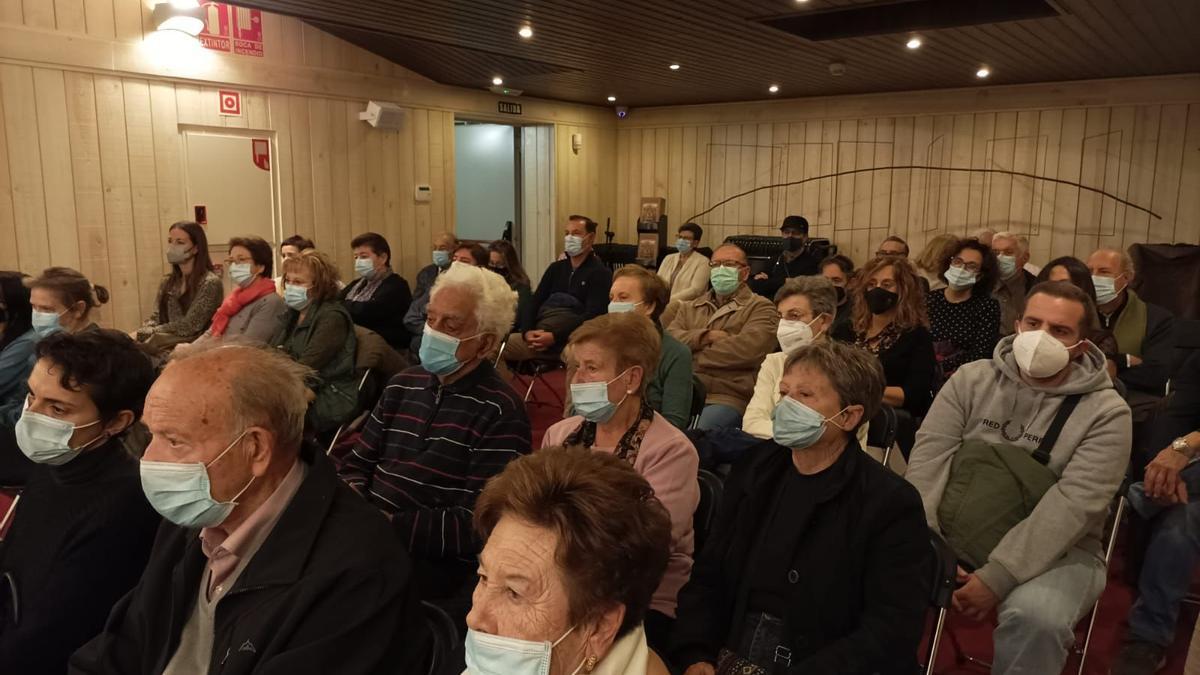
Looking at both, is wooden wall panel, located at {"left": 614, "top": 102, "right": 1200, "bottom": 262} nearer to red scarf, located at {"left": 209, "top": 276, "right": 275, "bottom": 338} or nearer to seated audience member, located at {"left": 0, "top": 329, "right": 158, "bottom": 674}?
red scarf, located at {"left": 209, "top": 276, "right": 275, "bottom": 338}

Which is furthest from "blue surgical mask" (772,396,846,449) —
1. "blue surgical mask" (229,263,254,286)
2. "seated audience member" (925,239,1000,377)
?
"blue surgical mask" (229,263,254,286)

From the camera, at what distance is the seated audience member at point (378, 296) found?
5852mm

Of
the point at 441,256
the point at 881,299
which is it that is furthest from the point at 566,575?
the point at 441,256

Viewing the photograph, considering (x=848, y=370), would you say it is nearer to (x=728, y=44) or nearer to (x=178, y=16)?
(x=728, y=44)

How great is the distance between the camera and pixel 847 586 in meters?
1.94

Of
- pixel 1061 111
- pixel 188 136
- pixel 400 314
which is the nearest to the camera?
pixel 400 314

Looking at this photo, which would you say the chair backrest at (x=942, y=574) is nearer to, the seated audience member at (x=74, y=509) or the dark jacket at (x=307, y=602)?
the dark jacket at (x=307, y=602)

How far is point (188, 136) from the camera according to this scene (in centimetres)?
655

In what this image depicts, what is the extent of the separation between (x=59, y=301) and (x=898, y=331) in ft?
12.9

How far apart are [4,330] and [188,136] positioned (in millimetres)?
3239

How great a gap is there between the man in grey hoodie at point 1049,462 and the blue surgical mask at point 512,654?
5.36 ft

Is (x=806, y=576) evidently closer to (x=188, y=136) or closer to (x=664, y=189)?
(x=188, y=136)

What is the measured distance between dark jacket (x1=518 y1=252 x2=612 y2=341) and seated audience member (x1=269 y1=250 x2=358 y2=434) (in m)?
1.93

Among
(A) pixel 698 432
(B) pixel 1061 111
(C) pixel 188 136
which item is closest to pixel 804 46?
(B) pixel 1061 111
